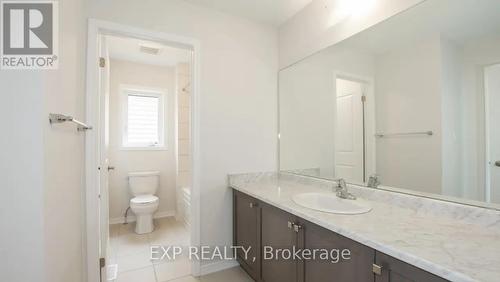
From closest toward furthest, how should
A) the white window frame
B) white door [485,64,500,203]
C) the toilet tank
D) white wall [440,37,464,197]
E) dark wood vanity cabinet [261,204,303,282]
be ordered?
white door [485,64,500,203]
white wall [440,37,464,197]
dark wood vanity cabinet [261,204,303,282]
the toilet tank
the white window frame

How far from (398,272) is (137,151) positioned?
345cm

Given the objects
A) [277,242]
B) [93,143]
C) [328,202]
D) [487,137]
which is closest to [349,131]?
[328,202]

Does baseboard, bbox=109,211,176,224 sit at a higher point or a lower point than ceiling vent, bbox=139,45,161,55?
lower

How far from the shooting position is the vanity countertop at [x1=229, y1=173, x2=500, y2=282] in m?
0.70

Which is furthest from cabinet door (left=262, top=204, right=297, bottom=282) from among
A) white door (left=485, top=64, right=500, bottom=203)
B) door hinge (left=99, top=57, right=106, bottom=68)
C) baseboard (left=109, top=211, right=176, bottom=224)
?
baseboard (left=109, top=211, right=176, bottom=224)

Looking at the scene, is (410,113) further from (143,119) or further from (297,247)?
(143,119)

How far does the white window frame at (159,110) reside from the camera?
3328 millimetres

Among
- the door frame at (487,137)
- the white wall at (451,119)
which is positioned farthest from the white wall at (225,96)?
the door frame at (487,137)

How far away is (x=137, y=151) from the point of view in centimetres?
339

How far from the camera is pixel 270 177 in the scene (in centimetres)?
234

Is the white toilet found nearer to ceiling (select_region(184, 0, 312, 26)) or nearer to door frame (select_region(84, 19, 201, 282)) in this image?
door frame (select_region(84, 19, 201, 282))

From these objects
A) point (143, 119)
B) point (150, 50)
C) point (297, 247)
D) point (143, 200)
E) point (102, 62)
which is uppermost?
point (150, 50)

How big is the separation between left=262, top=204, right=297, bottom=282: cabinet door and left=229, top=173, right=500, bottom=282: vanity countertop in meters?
0.10

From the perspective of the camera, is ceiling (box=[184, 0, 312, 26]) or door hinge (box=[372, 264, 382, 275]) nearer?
door hinge (box=[372, 264, 382, 275])
